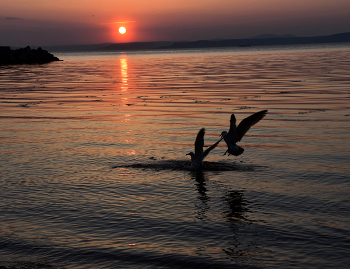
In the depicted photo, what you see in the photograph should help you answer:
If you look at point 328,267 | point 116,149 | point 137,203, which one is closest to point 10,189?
point 137,203

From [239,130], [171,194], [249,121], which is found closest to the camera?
[171,194]

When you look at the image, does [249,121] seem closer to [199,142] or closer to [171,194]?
[199,142]

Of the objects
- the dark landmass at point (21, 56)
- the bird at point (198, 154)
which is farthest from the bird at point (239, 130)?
the dark landmass at point (21, 56)

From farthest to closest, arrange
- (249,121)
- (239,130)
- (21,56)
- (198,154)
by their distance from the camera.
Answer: (21,56) < (198,154) < (239,130) < (249,121)

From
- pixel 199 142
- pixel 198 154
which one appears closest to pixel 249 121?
pixel 199 142

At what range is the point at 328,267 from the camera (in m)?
7.78

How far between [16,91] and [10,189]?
3258cm

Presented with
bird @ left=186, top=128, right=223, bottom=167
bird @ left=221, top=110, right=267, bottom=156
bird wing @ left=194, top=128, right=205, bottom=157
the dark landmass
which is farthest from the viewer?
the dark landmass

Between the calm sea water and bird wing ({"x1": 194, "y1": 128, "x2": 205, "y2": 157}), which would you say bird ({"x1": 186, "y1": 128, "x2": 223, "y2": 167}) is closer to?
bird wing ({"x1": 194, "y1": 128, "x2": 205, "y2": 157})

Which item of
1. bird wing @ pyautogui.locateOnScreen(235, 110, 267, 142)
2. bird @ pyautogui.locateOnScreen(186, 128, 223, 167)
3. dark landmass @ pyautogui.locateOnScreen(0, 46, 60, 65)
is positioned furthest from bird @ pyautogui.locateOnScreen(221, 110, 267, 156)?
dark landmass @ pyautogui.locateOnScreen(0, 46, 60, 65)

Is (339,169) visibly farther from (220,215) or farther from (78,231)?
(78,231)

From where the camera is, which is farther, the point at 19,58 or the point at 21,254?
the point at 19,58

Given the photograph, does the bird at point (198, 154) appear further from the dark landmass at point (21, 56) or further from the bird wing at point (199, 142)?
the dark landmass at point (21, 56)

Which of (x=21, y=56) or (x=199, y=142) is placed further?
(x=21, y=56)
